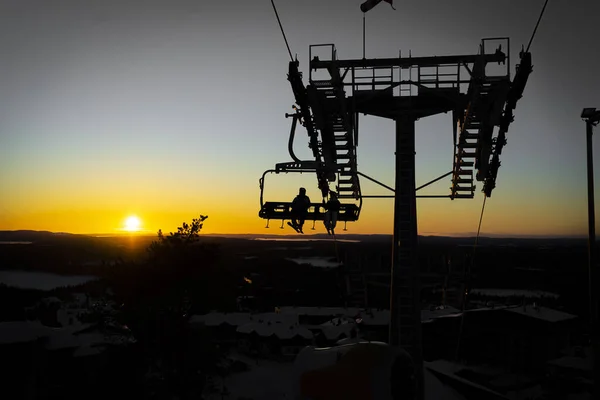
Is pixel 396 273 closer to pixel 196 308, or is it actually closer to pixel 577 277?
pixel 196 308

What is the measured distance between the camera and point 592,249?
1052cm

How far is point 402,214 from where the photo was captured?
11914mm

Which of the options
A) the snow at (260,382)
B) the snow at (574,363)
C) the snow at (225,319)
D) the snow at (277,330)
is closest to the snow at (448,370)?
the snow at (260,382)

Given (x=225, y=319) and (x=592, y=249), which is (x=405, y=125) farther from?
(x=225, y=319)

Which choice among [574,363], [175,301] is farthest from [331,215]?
[574,363]

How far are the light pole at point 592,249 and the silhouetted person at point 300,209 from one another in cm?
571

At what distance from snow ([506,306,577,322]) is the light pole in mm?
24028

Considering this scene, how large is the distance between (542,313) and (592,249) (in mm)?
26622

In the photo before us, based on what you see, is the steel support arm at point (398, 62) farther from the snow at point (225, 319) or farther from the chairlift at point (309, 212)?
the snow at point (225, 319)

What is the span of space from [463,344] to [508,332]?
2761 mm

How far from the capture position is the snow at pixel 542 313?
32.8 metres

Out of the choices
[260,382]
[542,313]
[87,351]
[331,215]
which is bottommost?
[260,382]

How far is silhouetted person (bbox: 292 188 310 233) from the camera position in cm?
1160

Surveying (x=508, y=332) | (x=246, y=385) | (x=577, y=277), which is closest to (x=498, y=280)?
(x=577, y=277)
